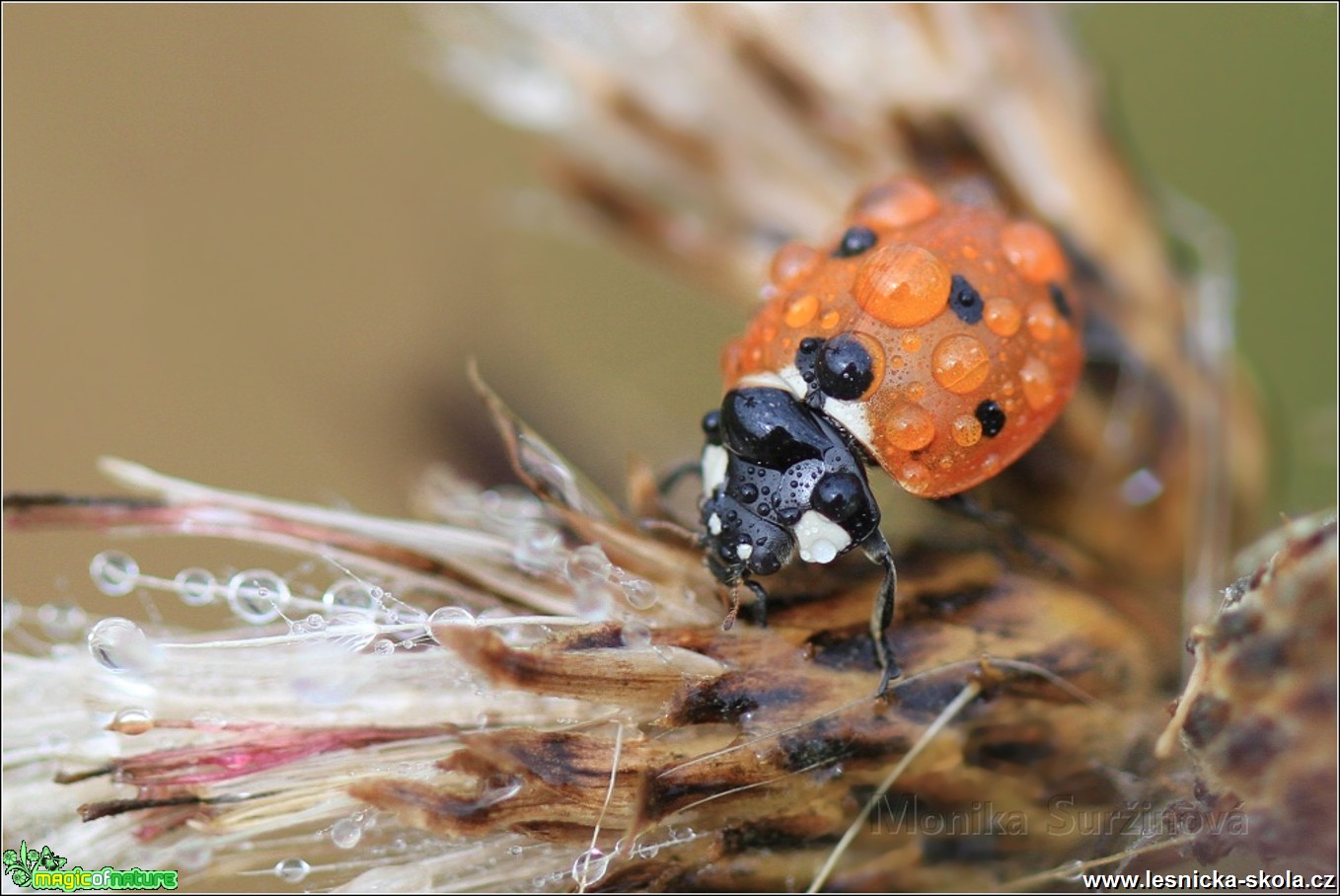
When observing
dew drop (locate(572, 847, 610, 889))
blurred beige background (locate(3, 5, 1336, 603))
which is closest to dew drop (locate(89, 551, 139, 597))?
dew drop (locate(572, 847, 610, 889))

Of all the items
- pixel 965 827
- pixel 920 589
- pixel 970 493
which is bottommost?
pixel 965 827

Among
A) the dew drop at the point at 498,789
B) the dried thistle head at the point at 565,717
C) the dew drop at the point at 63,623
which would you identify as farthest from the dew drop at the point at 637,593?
the dew drop at the point at 63,623

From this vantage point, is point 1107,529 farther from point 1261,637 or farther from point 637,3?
point 637,3

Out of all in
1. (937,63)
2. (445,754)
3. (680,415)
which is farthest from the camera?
(680,415)

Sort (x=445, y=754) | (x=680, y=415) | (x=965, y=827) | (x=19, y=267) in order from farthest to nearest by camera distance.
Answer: (x=19, y=267) → (x=680, y=415) → (x=965, y=827) → (x=445, y=754)

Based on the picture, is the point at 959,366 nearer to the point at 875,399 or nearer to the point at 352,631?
the point at 875,399

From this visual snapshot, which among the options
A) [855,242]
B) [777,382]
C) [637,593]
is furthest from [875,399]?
[637,593]

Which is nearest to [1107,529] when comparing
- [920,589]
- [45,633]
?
[920,589]

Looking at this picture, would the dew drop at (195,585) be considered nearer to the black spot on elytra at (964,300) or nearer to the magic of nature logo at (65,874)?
the magic of nature logo at (65,874)
